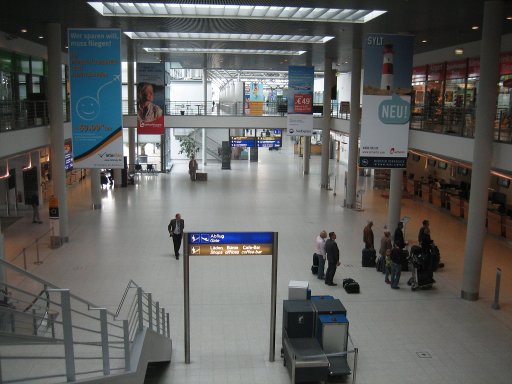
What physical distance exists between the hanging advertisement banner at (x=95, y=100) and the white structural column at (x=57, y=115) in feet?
11.4

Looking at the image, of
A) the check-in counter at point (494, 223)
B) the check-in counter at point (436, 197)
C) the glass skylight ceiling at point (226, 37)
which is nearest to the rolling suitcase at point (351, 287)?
the check-in counter at point (494, 223)

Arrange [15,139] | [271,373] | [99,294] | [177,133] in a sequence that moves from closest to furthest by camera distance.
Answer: [271,373] → [99,294] → [15,139] → [177,133]

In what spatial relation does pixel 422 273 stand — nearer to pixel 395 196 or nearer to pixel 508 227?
pixel 395 196

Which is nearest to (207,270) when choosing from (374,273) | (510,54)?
(374,273)

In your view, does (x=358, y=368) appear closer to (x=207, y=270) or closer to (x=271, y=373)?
(x=271, y=373)

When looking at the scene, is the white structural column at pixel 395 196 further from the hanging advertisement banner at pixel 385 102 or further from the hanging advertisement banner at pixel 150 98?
the hanging advertisement banner at pixel 150 98

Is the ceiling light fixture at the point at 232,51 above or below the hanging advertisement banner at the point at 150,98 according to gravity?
above

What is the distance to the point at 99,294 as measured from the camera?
12133mm

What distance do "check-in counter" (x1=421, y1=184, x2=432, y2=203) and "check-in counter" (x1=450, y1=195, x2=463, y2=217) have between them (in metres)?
2.41

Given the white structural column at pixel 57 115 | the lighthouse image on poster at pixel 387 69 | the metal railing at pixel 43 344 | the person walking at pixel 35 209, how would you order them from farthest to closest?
the person walking at pixel 35 209 < the white structural column at pixel 57 115 < the lighthouse image on poster at pixel 387 69 < the metal railing at pixel 43 344

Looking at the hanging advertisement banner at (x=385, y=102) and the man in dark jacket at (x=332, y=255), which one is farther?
the hanging advertisement banner at (x=385, y=102)

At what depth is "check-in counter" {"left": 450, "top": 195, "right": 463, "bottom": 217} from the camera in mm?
20719

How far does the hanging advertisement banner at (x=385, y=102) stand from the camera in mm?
13375

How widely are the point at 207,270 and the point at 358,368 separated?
19.6ft
